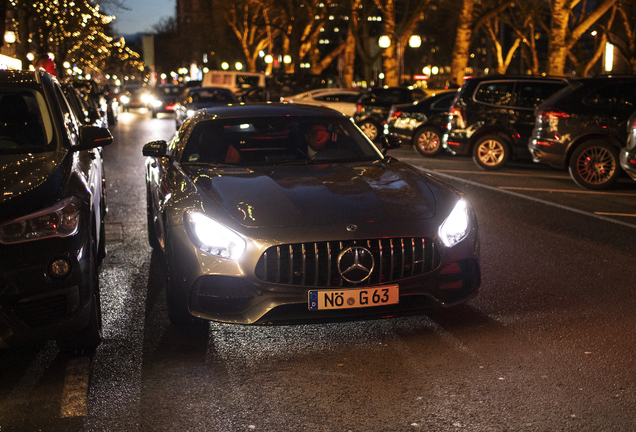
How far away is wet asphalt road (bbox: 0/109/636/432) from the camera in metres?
3.59

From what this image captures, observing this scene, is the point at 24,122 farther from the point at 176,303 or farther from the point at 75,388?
the point at 75,388

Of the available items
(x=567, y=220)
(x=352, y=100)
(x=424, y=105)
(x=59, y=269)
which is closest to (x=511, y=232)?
(x=567, y=220)

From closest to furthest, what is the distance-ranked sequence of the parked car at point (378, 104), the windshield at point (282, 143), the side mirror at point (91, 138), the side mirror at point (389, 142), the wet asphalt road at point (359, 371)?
the wet asphalt road at point (359, 371)
the side mirror at point (91, 138)
the windshield at point (282, 143)
the side mirror at point (389, 142)
the parked car at point (378, 104)

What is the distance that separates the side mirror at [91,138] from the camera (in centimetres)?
539

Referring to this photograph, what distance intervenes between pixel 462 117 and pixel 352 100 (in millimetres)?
10223

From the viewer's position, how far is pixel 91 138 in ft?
17.8

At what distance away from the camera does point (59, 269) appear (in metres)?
3.83

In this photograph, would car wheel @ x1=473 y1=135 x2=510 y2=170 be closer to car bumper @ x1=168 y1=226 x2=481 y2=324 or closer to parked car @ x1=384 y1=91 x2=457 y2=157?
parked car @ x1=384 y1=91 x2=457 y2=157

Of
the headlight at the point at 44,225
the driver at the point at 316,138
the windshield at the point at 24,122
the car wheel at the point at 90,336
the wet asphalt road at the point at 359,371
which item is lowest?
the wet asphalt road at the point at 359,371

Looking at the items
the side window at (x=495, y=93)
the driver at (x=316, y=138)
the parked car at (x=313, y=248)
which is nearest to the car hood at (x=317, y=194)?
the parked car at (x=313, y=248)

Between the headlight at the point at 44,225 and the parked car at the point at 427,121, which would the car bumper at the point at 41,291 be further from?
the parked car at the point at 427,121

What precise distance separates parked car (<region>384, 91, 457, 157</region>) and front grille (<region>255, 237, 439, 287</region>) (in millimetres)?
13325

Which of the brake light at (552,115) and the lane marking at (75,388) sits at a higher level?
the brake light at (552,115)

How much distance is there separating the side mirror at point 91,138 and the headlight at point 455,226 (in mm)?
2553
